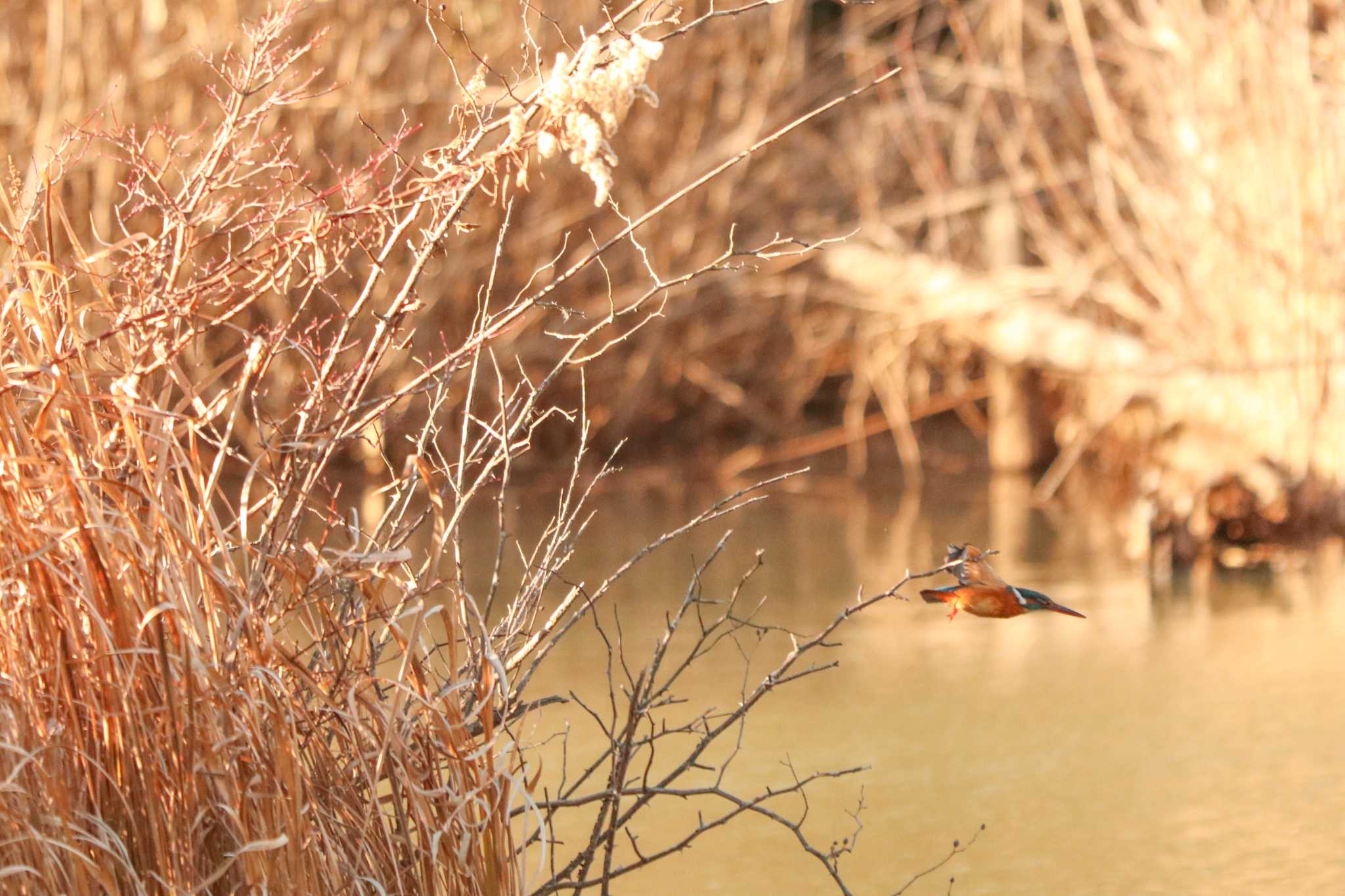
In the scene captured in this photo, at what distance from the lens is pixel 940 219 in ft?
21.2

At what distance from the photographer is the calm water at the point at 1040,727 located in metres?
2.21

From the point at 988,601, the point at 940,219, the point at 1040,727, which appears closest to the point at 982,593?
the point at 988,601

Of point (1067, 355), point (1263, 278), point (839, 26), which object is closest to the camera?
point (1263, 278)

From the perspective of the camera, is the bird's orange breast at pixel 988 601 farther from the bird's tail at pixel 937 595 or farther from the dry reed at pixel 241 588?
the dry reed at pixel 241 588

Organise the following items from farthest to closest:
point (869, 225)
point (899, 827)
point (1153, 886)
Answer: point (869, 225) < point (899, 827) < point (1153, 886)

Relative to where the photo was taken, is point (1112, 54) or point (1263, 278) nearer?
point (1263, 278)

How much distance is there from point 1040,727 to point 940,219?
12.6ft

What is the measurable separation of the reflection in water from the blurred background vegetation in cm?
72

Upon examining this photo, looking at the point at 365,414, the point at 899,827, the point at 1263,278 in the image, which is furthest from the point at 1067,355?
the point at 365,414

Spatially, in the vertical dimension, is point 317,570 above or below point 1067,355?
below

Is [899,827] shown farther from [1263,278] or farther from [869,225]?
[869,225]

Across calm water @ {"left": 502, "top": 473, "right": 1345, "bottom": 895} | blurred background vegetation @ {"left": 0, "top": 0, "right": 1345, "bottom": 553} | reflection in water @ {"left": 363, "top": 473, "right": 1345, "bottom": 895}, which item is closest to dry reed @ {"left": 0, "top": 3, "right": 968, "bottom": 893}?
calm water @ {"left": 502, "top": 473, "right": 1345, "bottom": 895}

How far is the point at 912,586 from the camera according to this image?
12.7ft

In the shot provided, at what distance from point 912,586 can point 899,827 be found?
61.0 inches
